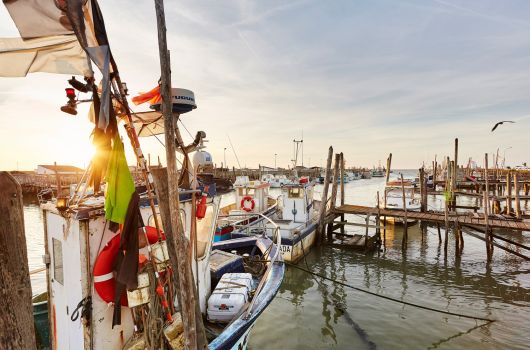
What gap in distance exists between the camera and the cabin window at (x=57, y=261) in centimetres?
462

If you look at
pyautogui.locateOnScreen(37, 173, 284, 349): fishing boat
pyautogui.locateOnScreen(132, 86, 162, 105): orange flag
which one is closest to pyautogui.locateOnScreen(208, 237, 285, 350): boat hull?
pyautogui.locateOnScreen(37, 173, 284, 349): fishing boat

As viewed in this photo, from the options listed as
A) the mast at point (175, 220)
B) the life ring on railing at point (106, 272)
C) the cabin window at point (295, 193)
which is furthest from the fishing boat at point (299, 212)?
the life ring on railing at point (106, 272)

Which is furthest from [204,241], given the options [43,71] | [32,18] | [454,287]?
[454,287]

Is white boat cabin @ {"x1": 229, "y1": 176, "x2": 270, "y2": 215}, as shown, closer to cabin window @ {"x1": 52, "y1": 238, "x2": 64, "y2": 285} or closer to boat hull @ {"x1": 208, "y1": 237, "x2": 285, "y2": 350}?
boat hull @ {"x1": 208, "y1": 237, "x2": 285, "y2": 350}

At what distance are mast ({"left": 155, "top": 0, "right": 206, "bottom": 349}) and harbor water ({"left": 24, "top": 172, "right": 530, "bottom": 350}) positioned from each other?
5323 millimetres

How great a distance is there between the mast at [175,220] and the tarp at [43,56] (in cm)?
102

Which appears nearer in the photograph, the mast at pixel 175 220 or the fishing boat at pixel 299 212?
the mast at pixel 175 220

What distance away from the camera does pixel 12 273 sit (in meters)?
2.56

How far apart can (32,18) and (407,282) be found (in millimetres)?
14974

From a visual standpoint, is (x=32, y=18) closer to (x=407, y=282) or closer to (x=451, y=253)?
(x=407, y=282)

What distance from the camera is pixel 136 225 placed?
3846 millimetres

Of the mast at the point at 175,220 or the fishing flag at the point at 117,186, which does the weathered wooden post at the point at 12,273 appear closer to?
the fishing flag at the point at 117,186

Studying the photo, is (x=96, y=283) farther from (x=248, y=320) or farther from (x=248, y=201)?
(x=248, y=201)

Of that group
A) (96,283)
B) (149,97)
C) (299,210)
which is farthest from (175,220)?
(299,210)
